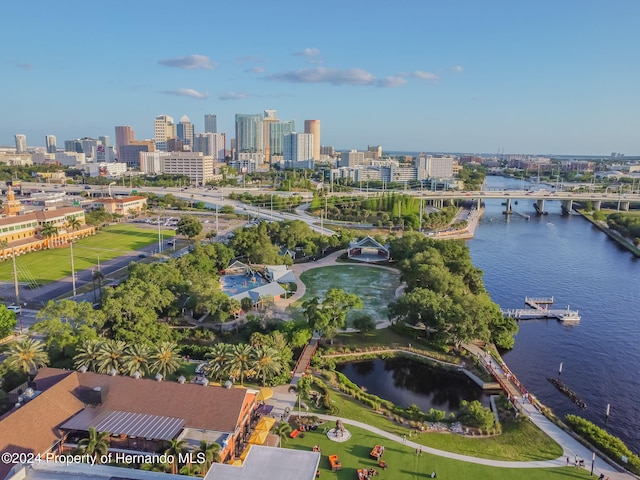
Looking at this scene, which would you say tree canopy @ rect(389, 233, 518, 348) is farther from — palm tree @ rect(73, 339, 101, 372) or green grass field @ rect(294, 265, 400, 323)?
palm tree @ rect(73, 339, 101, 372)

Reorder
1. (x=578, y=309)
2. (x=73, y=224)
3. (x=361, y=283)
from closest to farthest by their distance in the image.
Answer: (x=578, y=309)
(x=361, y=283)
(x=73, y=224)

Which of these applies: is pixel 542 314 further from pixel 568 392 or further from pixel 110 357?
pixel 110 357

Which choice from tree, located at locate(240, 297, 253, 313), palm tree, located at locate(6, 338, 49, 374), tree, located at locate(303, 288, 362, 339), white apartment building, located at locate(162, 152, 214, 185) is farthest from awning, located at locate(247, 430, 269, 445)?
white apartment building, located at locate(162, 152, 214, 185)

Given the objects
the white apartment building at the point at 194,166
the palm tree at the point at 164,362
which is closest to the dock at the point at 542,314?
the palm tree at the point at 164,362

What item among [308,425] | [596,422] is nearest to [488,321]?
[596,422]

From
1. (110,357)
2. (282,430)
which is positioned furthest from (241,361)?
(110,357)

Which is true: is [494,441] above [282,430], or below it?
below

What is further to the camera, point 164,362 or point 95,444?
point 164,362

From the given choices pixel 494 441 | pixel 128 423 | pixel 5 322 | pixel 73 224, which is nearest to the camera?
pixel 128 423

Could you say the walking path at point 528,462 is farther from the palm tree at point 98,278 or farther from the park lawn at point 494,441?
the palm tree at point 98,278
